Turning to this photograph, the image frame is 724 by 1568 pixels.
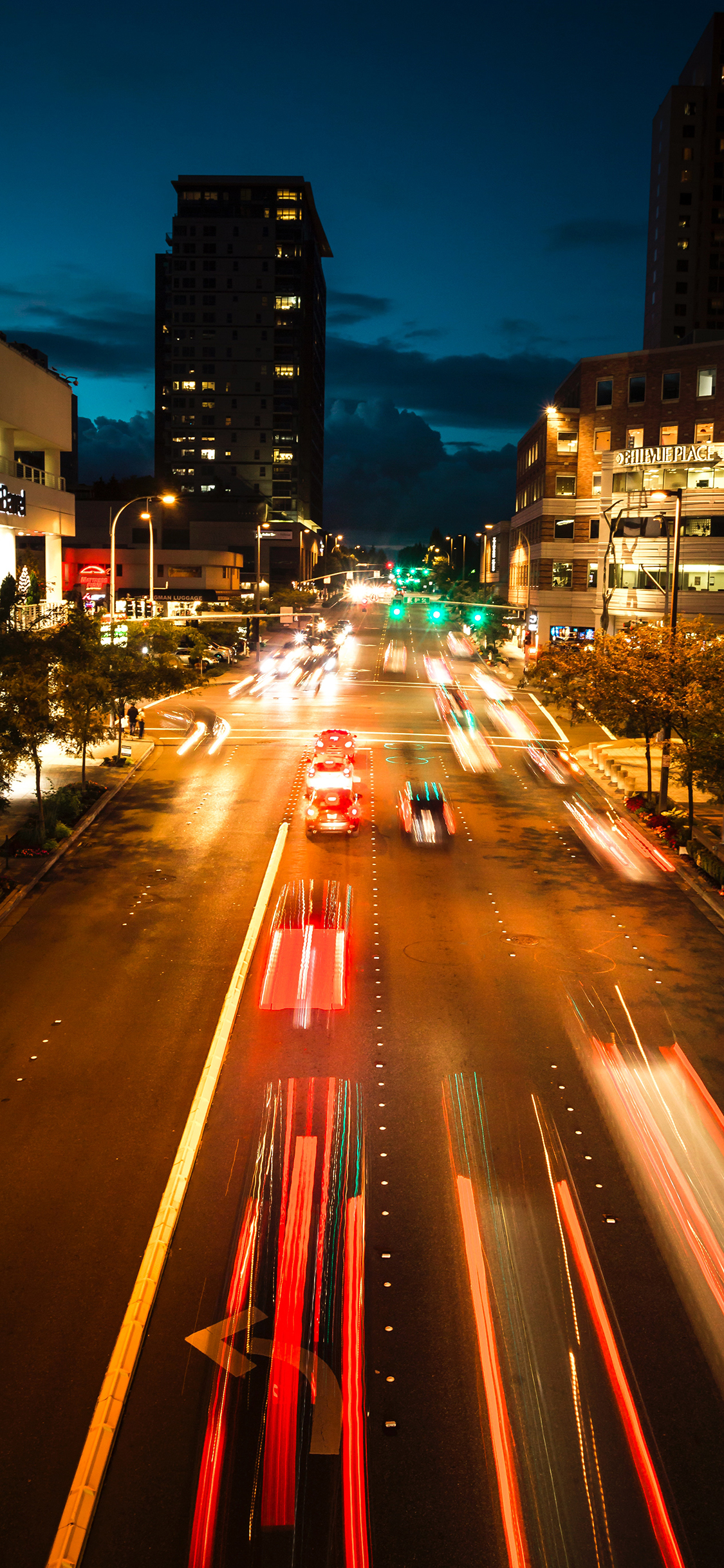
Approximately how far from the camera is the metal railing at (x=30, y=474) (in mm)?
43750

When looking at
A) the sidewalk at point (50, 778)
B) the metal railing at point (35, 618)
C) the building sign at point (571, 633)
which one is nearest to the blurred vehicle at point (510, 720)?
the building sign at point (571, 633)

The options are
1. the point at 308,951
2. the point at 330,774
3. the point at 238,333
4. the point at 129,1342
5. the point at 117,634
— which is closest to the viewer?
the point at 129,1342

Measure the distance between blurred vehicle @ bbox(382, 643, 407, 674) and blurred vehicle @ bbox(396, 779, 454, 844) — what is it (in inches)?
1568

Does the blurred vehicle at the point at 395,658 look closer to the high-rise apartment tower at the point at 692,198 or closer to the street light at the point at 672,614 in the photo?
the street light at the point at 672,614

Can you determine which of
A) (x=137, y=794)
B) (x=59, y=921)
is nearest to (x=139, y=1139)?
(x=59, y=921)

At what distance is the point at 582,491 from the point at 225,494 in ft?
214

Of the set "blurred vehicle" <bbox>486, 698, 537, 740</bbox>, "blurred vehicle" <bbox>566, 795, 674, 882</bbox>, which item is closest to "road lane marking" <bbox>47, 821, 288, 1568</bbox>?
"blurred vehicle" <bbox>566, 795, 674, 882</bbox>

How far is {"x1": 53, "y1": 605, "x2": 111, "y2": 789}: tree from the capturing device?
2695 centimetres

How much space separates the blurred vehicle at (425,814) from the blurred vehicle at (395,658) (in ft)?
131

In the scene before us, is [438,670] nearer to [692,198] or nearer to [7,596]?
[7,596]

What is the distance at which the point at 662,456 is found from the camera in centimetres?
7150

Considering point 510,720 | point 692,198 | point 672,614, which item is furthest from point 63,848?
point 692,198

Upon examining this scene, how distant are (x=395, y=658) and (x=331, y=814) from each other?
57.0 meters

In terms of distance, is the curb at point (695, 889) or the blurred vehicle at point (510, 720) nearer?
the curb at point (695, 889)
